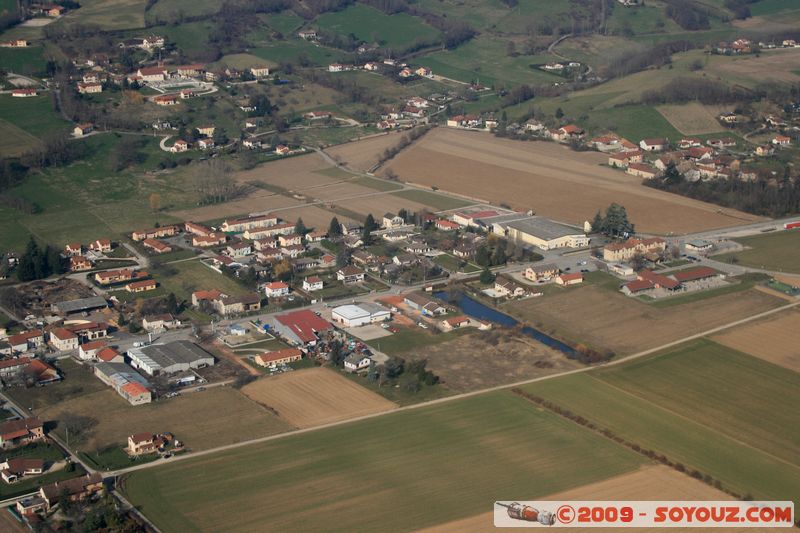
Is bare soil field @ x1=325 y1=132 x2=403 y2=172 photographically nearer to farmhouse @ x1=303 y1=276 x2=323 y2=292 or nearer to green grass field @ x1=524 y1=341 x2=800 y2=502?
farmhouse @ x1=303 y1=276 x2=323 y2=292

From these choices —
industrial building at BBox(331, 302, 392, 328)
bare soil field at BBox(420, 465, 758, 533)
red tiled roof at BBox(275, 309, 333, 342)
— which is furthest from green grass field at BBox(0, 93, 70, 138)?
bare soil field at BBox(420, 465, 758, 533)

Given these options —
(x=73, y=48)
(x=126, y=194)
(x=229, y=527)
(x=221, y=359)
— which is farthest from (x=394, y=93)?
(x=229, y=527)

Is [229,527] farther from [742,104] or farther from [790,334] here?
[742,104]

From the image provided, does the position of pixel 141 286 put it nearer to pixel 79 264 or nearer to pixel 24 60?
pixel 79 264

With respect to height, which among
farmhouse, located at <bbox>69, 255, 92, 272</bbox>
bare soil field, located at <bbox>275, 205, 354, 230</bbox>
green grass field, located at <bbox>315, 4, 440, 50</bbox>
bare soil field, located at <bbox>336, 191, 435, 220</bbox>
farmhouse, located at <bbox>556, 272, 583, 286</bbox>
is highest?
green grass field, located at <bbox>315, 4, 440, 50</bbox>

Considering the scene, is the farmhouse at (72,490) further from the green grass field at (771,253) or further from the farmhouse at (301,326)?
the green grass field at (771,253)

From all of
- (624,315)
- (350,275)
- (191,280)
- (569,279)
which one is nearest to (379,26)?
(350,275)
